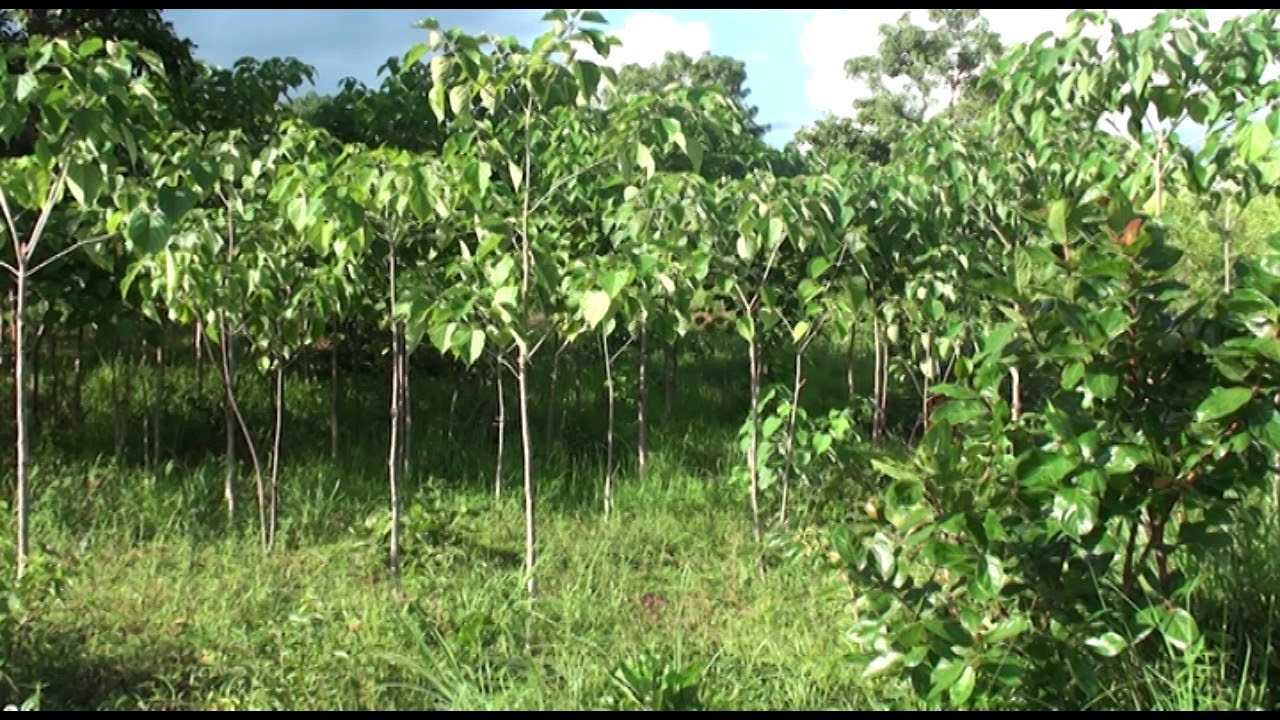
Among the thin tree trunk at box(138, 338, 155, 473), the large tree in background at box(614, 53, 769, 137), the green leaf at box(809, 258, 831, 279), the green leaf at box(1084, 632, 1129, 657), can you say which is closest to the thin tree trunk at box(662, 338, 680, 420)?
the green leaf at box(809, 258, 831, 279)

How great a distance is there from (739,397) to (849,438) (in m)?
2.74

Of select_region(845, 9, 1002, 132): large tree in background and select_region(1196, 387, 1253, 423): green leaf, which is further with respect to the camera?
select_region(845, 9, 1002, 132): large tree in background

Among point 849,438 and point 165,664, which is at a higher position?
point 849,438

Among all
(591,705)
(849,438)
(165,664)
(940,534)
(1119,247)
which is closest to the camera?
(1119,247)

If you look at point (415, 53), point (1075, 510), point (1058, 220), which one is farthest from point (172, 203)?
point (1075, 510)

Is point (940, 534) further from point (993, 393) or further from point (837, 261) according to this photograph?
point (837, 261)

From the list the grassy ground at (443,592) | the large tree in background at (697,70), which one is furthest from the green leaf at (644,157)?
the large tree in background at (697,70)

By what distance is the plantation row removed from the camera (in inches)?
95.7

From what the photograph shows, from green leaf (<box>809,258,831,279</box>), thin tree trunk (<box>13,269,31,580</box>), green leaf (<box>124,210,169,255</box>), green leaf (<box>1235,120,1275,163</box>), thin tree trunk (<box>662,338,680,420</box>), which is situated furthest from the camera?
thin tree trunk (<box>662,338,680,420</box>)

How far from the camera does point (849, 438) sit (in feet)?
15.5

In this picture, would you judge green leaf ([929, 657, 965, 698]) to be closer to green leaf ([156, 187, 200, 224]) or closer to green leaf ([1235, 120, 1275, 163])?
green leaf ([1235, 120, 1275, 163])

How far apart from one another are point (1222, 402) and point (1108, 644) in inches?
23.8

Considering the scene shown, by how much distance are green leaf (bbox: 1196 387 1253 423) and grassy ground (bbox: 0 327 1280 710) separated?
0.61m

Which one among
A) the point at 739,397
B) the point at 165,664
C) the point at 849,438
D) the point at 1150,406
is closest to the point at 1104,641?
the point at 1150,406
